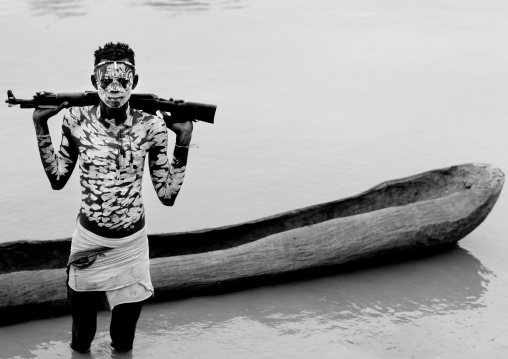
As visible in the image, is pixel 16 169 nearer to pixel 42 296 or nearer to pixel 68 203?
pixel 68 203

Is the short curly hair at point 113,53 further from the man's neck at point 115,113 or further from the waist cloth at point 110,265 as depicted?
the waist cloth at point 110,265

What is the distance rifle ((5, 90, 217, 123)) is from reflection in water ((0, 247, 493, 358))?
1579mm

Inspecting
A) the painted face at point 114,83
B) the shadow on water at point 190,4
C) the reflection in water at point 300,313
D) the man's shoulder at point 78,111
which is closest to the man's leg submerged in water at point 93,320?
the reflection in water at point 300,313

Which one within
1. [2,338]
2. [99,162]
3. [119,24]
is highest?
[119,24]

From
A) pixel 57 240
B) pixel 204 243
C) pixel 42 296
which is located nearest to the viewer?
pixel 42 296

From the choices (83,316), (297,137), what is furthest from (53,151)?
(297,137)

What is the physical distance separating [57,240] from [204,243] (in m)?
1.02

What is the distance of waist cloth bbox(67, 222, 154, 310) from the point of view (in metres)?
4.45

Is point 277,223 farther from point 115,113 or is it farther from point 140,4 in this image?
point 140,4

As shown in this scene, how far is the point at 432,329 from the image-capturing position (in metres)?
5.59

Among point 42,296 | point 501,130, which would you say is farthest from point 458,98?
point 42,296

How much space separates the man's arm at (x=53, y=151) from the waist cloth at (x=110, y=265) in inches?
10.9

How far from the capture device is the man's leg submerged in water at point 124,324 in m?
4.64

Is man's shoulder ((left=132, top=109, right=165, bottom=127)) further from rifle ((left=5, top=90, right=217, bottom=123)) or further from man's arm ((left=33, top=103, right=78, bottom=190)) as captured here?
man's arm ((left=33, top=103, right=78, bottom=190))
